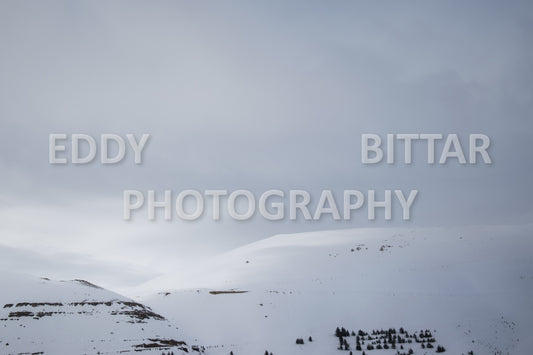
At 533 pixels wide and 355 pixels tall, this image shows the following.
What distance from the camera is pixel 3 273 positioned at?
39.7 meters

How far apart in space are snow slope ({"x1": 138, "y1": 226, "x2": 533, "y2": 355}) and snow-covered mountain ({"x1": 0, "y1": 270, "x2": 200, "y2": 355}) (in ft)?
12.1

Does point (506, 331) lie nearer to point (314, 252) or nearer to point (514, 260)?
point (514, 260)

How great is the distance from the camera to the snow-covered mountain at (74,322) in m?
29.6

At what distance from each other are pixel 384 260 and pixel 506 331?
17907mm

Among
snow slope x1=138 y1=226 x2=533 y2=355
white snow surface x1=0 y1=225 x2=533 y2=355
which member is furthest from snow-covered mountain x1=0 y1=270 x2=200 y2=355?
snow slope x1=138 y1=226 x2=533 y2=355

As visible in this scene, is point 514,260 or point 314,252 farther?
point 314,252

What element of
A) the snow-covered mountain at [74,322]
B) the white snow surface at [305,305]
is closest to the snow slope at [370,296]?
the white snow surface at [305,305]

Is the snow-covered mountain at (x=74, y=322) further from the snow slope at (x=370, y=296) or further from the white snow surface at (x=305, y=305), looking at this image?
the snow slope at (x=370, y=296)

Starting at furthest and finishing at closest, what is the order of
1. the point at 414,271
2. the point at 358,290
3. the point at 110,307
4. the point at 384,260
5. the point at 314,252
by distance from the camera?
1. the point at 314,252
2. the point at 384,260
3. the point at 414,271
4. the point at 358,290
5. the point at 110,307

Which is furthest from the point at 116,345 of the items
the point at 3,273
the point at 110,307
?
the point at 3,273

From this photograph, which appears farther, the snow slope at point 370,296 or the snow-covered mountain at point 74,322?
the snow slope at point 370,296

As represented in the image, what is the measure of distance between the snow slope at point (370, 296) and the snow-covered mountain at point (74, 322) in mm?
3692

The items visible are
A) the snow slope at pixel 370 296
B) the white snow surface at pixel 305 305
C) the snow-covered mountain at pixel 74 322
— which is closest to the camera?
the snow-covered mountain at pixel 74 322

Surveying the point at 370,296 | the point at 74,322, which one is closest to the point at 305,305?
the point at 370,296
